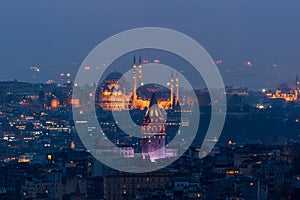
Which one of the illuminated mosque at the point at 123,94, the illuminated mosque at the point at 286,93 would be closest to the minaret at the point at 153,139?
the illuminated mosque at the point at 123,94

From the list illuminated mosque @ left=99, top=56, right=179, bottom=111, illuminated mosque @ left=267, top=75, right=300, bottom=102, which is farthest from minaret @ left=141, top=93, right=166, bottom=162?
illuminated mosque @ left=267, top=75, right=300, bottom=102

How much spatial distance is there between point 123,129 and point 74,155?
47.0 feet

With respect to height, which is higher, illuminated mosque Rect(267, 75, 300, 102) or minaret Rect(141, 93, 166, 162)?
illuminated mosque Rect(267, 75, 300, 102)

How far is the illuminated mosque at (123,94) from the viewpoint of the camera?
187 feet

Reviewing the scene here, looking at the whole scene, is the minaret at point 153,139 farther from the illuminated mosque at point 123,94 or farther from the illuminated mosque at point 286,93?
the illuminated mosque at point 286,93

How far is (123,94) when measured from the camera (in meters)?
62.6

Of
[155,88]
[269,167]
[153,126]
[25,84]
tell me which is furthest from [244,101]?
[269,167]

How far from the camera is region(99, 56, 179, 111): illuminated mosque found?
2248 inches


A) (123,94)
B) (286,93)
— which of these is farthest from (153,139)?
(286,93)

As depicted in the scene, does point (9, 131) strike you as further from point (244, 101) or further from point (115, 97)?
point (244, 101)

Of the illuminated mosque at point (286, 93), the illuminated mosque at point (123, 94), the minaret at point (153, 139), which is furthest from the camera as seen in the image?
the illuminated mosque at point (286, 93)

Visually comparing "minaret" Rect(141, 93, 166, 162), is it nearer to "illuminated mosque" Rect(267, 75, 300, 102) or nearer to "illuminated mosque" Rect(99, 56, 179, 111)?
"illuminated mosque" Rect(99, 56, 179, 111)

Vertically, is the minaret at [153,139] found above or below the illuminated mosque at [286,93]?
below

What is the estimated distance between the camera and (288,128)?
1882 inches
